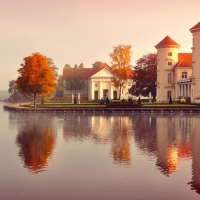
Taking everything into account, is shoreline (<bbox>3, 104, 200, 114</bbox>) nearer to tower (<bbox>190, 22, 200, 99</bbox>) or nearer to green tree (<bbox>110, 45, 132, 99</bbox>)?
tower (<bbox>190, 22, 200, 99</bbox>)

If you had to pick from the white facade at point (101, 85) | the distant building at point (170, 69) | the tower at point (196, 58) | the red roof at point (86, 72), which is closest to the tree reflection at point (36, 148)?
the tower at point (196, 58)

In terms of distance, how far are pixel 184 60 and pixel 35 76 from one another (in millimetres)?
39215

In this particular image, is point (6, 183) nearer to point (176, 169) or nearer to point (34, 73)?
point (176, 169)

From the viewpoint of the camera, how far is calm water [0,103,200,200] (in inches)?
505

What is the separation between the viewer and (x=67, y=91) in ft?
411

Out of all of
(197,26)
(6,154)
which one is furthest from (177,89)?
(6,154)

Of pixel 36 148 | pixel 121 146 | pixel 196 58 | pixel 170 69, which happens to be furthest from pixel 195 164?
pixel 170 69

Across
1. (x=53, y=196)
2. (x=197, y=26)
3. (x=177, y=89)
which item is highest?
(x=197, y=26)

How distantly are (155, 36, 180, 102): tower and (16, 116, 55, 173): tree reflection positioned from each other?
60883mm

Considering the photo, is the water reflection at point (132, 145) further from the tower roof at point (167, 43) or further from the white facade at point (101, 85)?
the white facade at point (101, 85)

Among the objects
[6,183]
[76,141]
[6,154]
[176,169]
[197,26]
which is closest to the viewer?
[6,183]

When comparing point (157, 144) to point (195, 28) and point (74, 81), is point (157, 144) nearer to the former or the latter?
point (195, 28)

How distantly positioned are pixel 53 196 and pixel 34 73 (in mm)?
55134

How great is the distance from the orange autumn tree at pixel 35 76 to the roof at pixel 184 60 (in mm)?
33402
